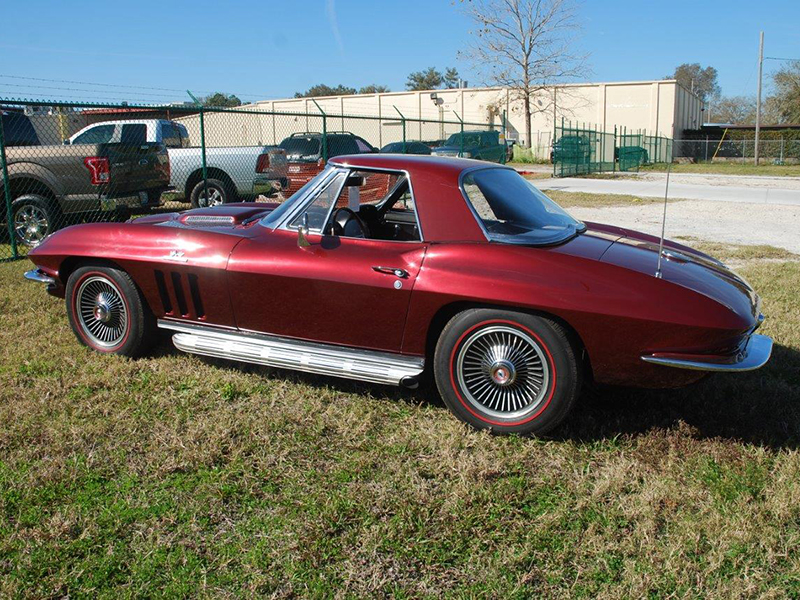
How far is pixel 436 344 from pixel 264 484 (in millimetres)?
1193

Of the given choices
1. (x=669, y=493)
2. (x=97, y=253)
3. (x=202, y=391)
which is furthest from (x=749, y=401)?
(x=97, y=253)

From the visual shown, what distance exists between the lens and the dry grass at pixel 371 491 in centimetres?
260

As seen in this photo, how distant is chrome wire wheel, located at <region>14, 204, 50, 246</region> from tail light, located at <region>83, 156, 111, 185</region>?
821mm

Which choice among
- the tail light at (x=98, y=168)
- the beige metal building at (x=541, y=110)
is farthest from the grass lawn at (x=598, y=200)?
the beige metal building at (x=541, y=110)

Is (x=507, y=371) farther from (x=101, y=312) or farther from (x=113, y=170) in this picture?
(x=113, y=170)

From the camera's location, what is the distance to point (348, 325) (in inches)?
157

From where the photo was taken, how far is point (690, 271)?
378 cm

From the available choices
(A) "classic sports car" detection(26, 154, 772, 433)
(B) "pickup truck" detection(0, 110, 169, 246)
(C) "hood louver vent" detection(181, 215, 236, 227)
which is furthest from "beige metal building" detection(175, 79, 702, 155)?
(A) "classic sports car" detection(26, 154, 772, 433)

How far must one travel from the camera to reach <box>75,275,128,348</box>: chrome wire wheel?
4.71m

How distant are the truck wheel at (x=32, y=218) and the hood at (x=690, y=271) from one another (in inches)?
313

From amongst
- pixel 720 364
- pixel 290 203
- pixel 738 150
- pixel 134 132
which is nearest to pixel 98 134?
pixel 134 132

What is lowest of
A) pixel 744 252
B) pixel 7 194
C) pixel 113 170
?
pixel 744 252

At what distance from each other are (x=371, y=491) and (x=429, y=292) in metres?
1.09

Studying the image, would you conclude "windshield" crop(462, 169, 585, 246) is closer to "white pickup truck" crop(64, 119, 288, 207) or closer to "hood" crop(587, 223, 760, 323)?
"hood" crop(587, 223, 760, 323)
